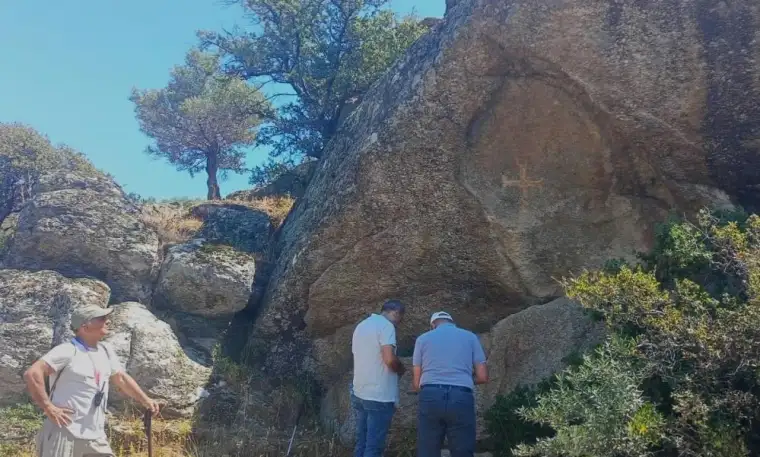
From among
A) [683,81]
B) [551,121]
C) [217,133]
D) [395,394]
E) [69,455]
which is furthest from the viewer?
[217,133]

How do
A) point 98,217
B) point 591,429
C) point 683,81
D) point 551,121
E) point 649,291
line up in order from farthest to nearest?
point 98,217, point 551,121, point 683,81, point 649,291, point 591,429

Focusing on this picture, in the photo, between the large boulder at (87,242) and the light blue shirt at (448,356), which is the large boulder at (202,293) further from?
the light blue shirt at (448,356)

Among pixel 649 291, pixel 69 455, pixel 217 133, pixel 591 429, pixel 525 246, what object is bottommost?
pixel 69 455

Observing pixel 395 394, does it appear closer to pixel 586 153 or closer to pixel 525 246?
pixel 525 246

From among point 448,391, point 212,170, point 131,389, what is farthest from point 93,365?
point 212,170

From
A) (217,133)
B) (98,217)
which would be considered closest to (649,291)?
(98,217)

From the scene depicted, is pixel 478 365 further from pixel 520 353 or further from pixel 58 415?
pixel 58 415

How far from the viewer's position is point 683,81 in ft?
26.1

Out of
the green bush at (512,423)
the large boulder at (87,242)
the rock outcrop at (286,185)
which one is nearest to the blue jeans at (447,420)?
the green bush at (512,423)

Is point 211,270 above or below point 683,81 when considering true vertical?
below

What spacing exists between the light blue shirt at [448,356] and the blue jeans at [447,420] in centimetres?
9

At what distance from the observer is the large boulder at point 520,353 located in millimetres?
8055

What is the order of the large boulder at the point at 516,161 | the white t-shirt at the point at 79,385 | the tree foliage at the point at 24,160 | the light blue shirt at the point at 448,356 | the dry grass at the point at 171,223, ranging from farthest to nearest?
1. the tree foliage at the point at 24,160
2. the dry grass at the point at 171,223
3. the large boulder at the point at 516,161
4. the light blue shirt at the point at 448,356
5. the white t-shirt at the point at 79,385

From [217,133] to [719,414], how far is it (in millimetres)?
19047
